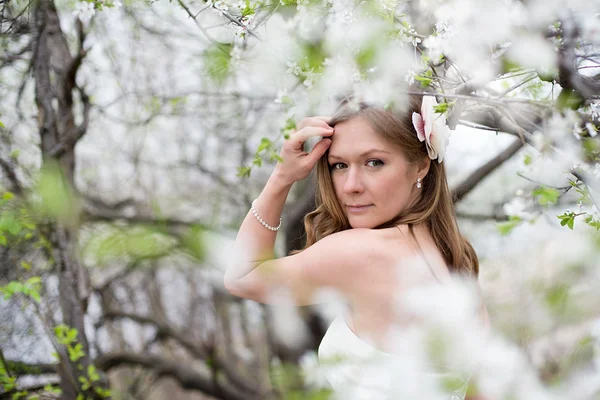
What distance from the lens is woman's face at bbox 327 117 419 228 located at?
5.58ft

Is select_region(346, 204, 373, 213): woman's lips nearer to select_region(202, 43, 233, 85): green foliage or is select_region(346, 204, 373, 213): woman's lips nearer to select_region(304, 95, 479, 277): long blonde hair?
select_region(304, 95, 479, 277): long blonde hair

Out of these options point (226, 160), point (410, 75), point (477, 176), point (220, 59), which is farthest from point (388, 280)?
point (226, 160)

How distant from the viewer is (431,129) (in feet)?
5.34

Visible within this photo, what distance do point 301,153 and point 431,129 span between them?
0.38m

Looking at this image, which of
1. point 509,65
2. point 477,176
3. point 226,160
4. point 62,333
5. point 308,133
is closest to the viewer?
point 509,65

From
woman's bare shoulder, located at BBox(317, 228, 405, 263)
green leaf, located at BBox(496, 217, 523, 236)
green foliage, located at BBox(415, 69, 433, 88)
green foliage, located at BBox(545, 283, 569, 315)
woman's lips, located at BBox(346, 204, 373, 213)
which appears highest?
green foliage, located at BBox(415, 69, 433, 88)

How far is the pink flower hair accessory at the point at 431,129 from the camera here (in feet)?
5.24

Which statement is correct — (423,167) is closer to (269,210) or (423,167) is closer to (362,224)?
(362,224)

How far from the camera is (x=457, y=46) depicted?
1291 mm

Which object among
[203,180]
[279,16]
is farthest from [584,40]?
[203,180]

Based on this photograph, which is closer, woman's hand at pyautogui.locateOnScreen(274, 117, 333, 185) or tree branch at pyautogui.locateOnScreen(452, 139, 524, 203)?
woman's hand at pyautogui.locateOnScreen(274, 117, 333, 185)

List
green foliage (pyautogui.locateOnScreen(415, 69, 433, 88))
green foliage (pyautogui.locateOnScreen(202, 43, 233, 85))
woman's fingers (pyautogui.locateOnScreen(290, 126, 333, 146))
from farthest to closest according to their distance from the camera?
green foliage (pyautogui.locateOnScreen(202, 43, 233, 85)), woman's fingers (pyautogui.locateOnScreen(290, 126, 333, 146)), green foliage (pyautogui.locateOnScreen(415, 69, 433, 88))

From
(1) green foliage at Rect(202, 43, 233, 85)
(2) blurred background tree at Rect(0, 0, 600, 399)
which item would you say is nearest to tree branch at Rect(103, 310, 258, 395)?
(2) blurred background tree at Rect(0, 0, 600, 399)

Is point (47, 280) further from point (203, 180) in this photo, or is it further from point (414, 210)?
point (414, 210)
